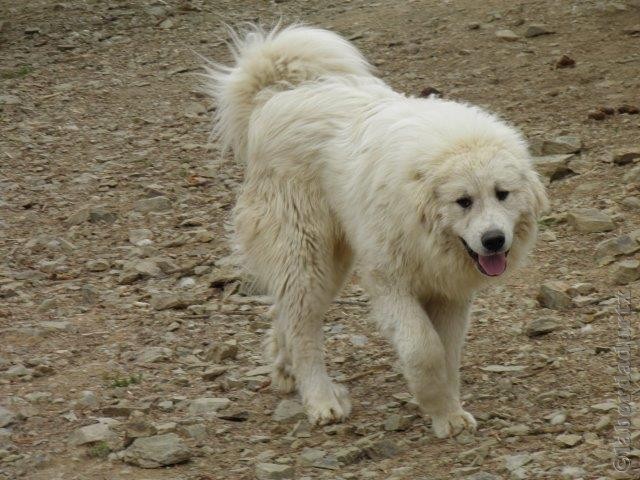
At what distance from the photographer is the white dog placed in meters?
6.20

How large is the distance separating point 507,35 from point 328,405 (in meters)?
7.35

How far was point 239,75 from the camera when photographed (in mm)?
7461

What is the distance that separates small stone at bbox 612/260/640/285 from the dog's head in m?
1.85

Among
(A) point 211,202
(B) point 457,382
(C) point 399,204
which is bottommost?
(A) point 211,202

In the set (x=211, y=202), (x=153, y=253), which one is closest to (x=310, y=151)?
(x=153, y=253)

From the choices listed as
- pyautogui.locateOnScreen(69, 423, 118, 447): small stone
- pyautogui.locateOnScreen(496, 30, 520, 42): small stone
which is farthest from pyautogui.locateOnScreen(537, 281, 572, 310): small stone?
pyautogui.locateOnScreen(496, 30, 520, 42): small stone

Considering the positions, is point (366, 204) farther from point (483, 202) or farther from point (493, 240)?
point (493, 240)

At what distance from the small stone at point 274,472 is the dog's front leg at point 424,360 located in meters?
0.77

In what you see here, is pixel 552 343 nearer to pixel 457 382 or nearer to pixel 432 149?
pixel 457 382

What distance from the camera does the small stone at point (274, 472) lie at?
6.01 m

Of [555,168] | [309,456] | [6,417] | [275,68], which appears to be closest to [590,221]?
[555,168]

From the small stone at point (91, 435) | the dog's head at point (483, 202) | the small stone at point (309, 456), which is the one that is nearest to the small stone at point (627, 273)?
the dog's head at point (483, 202)

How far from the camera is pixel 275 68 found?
7383 mm

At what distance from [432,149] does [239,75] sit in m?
1.67
